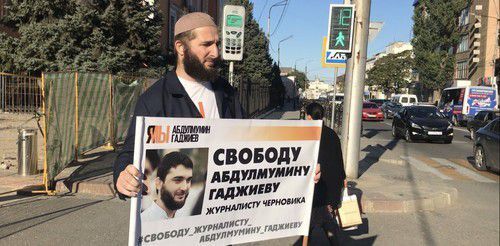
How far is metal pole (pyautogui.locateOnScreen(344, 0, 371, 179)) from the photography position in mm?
9203

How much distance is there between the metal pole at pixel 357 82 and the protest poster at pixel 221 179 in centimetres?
654

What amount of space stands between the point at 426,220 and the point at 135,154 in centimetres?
282

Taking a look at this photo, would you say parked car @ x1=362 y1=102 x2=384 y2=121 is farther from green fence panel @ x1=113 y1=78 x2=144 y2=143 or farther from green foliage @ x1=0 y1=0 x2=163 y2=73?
green fence panel @ x1=113 y1=78 x2=144 y2=143

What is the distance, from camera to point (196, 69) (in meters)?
2.49

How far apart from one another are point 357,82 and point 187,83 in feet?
23.4

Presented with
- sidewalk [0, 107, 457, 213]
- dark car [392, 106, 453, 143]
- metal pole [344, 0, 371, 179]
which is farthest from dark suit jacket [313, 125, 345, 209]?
dark car [392, 106, 453, 143]

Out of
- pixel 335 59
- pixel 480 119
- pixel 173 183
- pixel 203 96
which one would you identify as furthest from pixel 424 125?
pixel 173 183

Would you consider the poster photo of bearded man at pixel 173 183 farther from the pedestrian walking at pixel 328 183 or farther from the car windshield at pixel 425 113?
the car windshield at pixel 425 113

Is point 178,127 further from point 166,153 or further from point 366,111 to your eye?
point 366,111

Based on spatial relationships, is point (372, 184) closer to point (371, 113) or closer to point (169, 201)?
point (169, 201)

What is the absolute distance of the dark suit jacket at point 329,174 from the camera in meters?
4.39

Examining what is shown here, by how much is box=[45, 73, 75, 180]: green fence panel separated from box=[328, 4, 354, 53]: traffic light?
201 inches

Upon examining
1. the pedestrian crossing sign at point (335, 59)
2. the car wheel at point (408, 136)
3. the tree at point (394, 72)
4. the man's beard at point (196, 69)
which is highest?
the tree at point (394, 72)

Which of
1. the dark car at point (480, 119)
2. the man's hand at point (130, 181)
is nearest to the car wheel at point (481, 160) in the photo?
the man's hand at point (130, 181)
